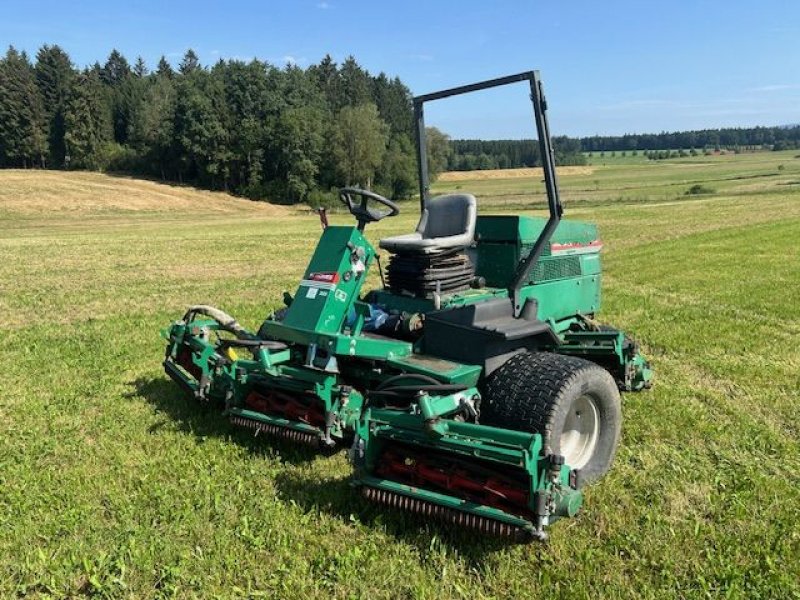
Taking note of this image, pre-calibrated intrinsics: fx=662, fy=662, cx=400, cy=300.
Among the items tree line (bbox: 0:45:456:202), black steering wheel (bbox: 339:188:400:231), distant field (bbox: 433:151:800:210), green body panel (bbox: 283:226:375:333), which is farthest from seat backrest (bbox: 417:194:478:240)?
tree line (bbox: 0:45:456:202)

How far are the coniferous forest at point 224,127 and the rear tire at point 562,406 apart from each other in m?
53.9

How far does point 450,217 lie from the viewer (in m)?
5.06

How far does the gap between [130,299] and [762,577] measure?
10183mm

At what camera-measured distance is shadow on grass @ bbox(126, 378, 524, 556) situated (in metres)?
3.43

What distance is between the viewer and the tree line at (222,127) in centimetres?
5950

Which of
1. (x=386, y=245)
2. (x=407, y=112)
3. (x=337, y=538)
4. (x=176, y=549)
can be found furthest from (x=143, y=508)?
(x=407, y=112)

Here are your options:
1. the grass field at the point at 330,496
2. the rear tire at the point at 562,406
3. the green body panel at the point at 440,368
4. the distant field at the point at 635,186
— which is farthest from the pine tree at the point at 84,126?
the rear tire at the point at 562,406

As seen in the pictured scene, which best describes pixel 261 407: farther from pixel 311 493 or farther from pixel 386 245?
pixel 386 245

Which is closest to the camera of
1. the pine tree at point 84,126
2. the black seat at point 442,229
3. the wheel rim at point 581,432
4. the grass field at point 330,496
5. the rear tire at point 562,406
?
the grass field at point 330,496

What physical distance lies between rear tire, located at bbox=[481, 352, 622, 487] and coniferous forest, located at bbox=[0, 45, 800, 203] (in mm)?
53913

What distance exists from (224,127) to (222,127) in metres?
0.31

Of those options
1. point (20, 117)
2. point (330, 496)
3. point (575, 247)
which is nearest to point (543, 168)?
point (575, 247)

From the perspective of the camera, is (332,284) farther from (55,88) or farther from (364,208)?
(55,88)

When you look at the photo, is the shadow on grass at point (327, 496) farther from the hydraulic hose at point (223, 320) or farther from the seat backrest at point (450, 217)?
the seat backrest at point (450, 217)
